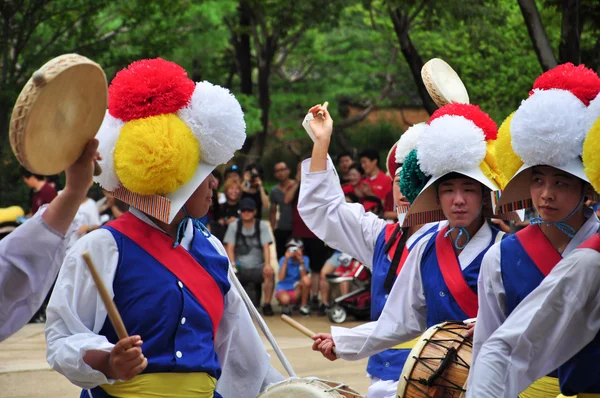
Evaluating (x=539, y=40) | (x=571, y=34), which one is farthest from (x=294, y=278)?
(x=571, y=34)

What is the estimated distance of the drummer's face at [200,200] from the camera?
389 cm

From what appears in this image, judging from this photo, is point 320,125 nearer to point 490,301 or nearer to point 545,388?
point 490,301

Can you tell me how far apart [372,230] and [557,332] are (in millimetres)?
2297

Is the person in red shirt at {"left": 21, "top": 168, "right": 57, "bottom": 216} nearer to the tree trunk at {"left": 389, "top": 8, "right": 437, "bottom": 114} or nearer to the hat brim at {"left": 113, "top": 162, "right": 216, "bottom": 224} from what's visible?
the tree trunk at {"left": 389, "top": 8, "right": 437, "bottom": 114}

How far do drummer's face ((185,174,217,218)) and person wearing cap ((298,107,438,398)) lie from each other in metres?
1.44

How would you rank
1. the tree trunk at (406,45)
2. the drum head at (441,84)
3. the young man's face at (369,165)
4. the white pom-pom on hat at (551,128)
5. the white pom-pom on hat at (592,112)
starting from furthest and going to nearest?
the tree trunk at (406,45) < the young man's face at (369,165) < the drum head at (441,84) < the white pom-pom on hat at (551,128) < the white pom-pom on hat at (592,112)

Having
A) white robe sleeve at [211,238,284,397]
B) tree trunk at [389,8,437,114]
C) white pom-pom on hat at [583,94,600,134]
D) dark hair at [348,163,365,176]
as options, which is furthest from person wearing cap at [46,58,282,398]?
tree trunk at [389,8,437,114]

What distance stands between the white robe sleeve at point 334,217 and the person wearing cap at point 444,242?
0.69 metres

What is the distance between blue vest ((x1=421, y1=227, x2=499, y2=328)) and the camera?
4395mm

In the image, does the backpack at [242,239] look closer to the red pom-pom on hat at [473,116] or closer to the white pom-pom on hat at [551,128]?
the red pom-pom on hat at [473,116]

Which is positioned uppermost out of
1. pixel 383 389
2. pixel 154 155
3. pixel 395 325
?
pixel 154 155

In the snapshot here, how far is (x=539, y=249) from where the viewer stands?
3.65 metres

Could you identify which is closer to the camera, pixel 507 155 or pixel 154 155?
pixel 154 155

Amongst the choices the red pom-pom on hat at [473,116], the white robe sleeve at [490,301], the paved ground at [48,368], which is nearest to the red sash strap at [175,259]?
the white robe sleeve at [490,301]
